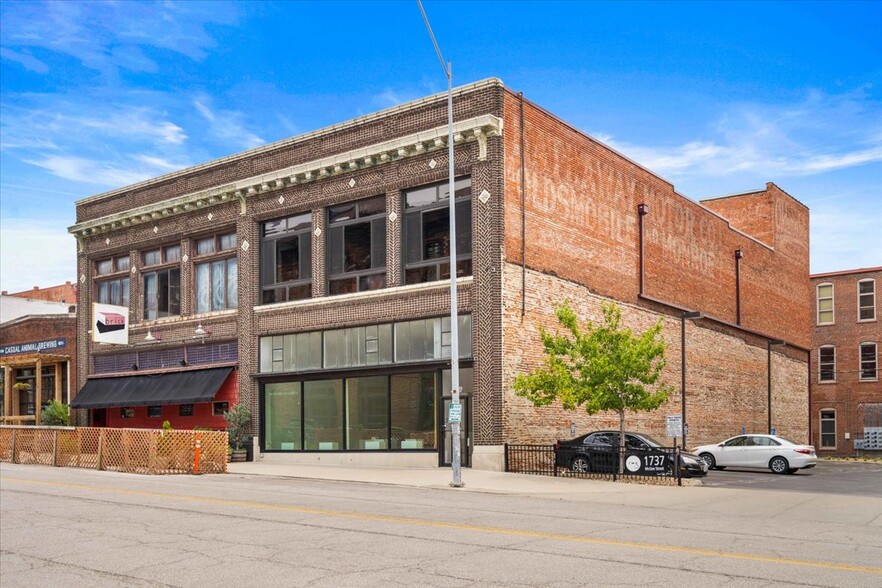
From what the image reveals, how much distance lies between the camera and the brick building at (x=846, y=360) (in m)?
59.8

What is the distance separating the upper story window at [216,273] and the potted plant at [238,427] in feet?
14.3

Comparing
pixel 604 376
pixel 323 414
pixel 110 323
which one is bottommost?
pixel 323 414

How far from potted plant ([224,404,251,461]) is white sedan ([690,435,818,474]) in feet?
55.8

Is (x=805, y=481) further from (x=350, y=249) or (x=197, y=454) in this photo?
(x=197, y=454)

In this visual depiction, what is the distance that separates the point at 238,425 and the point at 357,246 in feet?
27.4

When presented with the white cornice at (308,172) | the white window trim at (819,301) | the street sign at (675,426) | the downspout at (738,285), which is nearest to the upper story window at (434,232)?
the white cornice at (308,172)

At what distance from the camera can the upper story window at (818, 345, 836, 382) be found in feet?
203

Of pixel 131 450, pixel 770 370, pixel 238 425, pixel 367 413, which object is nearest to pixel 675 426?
pixel 367 413

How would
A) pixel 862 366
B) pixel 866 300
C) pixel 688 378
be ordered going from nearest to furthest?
pixel 688 378
pixel 862 366
pixel 866 300

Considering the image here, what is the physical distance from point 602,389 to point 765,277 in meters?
29.5

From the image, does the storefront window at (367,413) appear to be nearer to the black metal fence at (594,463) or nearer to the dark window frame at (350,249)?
the dark window frame at (350,249)

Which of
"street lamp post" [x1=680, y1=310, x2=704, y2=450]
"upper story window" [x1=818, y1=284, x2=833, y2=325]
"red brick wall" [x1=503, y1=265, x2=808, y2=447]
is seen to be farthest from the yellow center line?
"upper story window" [x1=818, y1=284, x2=833, y2=325]

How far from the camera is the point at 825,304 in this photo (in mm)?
63094

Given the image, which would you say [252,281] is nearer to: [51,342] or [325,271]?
[325,271]
